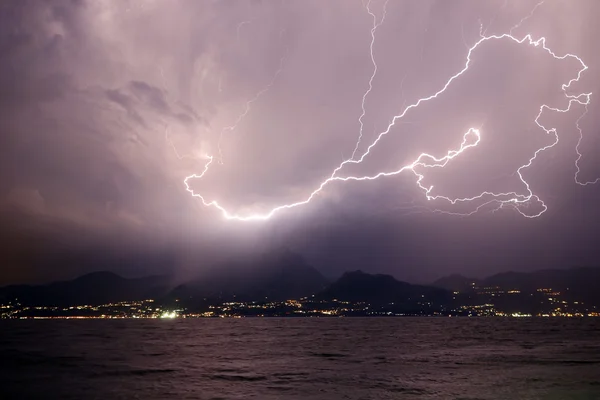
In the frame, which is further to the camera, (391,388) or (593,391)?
(391,388)

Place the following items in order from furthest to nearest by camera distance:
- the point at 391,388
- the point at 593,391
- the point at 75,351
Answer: the point at 75,351, the point at 391,388, the point at 593,391

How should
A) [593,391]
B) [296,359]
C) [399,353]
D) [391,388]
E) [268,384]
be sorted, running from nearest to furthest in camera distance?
[593,391], [391,388], [268,384], [296,359], [399,353]

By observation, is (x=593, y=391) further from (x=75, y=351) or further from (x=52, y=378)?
(x=75, y=351)

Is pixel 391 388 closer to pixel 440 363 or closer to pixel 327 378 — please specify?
pixel 327 378

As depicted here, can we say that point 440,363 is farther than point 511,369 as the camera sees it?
Yes

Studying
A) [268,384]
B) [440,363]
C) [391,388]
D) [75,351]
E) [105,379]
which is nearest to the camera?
[391,388]

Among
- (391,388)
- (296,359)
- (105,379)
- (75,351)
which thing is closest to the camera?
(391,388)

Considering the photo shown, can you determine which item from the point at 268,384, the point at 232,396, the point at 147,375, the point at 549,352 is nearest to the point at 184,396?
the point at 232,396

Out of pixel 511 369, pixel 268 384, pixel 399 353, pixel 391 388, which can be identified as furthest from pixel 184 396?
pixel 399 353
